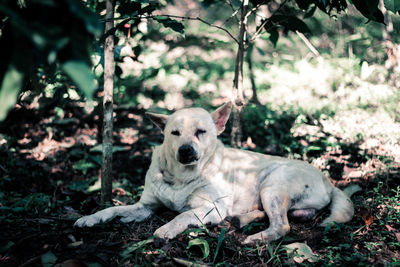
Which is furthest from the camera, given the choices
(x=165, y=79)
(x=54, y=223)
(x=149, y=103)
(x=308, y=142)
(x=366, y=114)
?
(x=165, y=79)

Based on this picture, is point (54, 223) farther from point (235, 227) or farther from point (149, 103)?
point (149, 103)

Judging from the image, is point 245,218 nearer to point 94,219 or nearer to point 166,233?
point 166,233

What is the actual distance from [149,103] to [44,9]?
6.21 meters

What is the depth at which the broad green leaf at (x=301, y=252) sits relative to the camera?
2642mm

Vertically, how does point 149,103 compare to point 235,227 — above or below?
above

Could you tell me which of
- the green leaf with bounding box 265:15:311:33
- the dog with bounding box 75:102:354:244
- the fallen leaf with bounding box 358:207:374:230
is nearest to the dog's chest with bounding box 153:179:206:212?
the dog with bounding box 75:102:354:244

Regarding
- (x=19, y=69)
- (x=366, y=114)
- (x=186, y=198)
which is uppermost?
(x=19, y=69)

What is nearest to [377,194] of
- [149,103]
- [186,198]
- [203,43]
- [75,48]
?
[186,198]

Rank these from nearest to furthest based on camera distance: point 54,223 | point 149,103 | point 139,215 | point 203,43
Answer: point 54,223 < point 139,215 < point 149,103 < point 203,43

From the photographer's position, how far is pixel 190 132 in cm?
330

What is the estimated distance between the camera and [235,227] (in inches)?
130

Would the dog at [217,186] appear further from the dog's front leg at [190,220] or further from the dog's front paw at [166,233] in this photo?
the dog's front paw at [166,233]

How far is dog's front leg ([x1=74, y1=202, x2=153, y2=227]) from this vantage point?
3.05 m

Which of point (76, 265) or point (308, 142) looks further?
point (308, 142)
